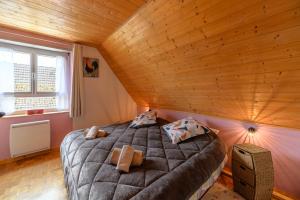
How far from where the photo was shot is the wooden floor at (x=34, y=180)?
1.83 m

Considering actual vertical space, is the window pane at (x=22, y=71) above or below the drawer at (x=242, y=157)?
above

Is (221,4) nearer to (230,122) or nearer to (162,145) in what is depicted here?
(162,145)

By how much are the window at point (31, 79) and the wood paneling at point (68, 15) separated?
1.61 ft

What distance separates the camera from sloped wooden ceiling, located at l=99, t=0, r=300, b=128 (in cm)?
128

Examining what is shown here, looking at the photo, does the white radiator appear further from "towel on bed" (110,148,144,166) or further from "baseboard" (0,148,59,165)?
"towel on bed" (110,148,144,166)

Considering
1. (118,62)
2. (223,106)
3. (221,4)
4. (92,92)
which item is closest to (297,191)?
(223,106)

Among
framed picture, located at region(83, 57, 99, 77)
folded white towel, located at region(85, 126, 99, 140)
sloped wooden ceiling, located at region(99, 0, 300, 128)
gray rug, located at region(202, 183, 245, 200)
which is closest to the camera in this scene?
sloped wooden ceiling, located at region(99, 0, 300, 128)

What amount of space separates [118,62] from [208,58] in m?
1.95

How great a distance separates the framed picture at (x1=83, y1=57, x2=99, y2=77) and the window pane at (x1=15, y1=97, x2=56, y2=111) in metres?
0.84

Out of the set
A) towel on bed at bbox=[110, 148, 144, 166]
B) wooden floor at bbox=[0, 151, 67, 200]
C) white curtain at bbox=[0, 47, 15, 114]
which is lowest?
wooden floor at bbox=[0, 151, 67, 200]

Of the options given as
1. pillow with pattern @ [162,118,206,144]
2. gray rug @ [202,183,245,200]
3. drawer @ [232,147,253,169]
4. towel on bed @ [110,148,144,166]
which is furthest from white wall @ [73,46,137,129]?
drawer @ [232,147,253,169]

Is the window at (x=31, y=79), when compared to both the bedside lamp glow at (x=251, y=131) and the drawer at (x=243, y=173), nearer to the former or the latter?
the drawer at (x=243, y=173)

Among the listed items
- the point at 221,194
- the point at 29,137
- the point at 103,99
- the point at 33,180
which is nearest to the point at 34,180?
the point at 33,180

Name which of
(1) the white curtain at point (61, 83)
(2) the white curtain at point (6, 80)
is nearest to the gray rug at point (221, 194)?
(1) the white curtain at point (61, 83)
